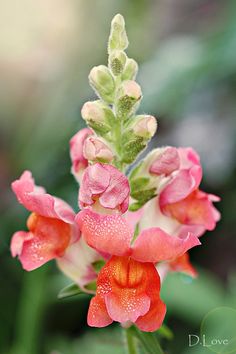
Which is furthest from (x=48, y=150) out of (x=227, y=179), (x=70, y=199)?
(x=227, y=179)

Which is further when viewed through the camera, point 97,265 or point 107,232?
point 97,265

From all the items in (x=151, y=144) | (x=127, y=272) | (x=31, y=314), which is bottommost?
(x=31, y=314)

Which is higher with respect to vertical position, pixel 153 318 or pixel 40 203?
pixel 40 203

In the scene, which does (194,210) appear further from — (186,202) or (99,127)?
(99,127)

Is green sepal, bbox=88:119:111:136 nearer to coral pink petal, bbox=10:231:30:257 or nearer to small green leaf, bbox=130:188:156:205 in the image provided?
small green leaf, bbox=130:188:156:205

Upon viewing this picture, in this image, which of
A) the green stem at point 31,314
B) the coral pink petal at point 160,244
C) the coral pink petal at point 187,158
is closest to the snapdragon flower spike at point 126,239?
the coral pink petal at point 160,244

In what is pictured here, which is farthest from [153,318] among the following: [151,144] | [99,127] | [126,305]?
[151,144]


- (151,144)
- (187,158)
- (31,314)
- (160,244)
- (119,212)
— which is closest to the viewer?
(160,244)
